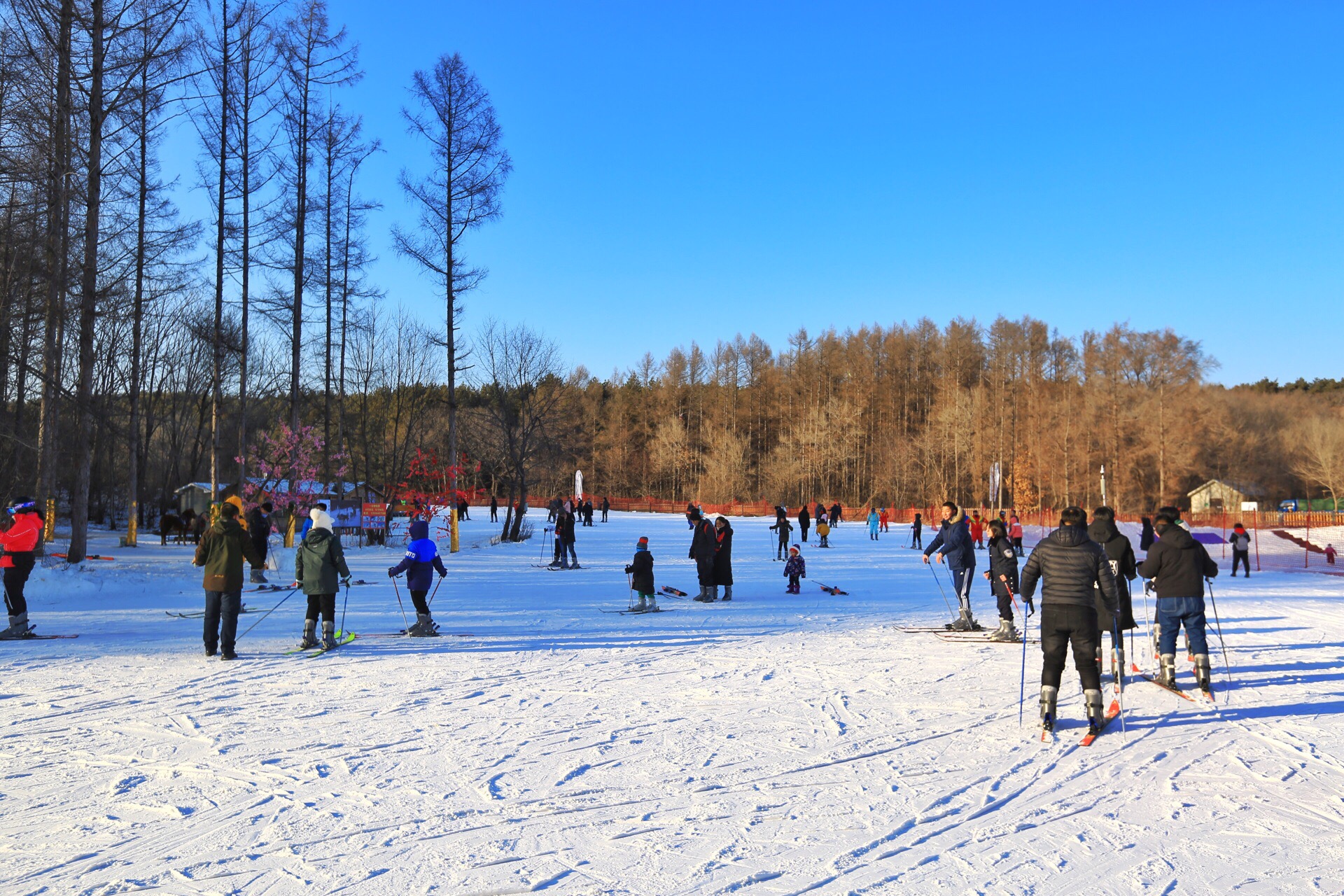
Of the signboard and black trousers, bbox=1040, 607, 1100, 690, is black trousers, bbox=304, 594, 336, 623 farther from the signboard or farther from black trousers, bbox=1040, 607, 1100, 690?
the signboard

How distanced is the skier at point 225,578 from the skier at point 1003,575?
820cm

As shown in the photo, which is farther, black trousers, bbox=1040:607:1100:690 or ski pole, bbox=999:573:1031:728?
ski pole, bbox=999:573:1031:728

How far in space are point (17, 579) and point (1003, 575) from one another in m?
11.2

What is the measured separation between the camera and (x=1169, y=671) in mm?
7812

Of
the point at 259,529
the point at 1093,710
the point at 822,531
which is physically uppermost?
the point at 259,529

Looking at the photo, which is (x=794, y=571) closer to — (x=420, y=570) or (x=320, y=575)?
(x=420, y=570)

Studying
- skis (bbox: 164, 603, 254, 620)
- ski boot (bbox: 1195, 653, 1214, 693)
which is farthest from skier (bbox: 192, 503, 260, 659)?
ski boot (bbox: 1195, 653, 1214, 693)

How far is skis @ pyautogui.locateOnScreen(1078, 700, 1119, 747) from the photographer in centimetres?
605

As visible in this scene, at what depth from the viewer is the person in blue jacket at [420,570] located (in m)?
10.4

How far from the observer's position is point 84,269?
50.8ft

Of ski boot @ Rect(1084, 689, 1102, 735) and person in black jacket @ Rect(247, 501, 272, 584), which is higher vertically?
person in black jacket @ Rect(247, 501, 272, 584)

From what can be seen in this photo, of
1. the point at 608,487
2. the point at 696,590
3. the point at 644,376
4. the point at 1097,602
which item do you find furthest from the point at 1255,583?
the point at 644,376

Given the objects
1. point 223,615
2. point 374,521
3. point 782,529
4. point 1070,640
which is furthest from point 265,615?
point 374,521

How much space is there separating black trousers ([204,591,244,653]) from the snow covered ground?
0.91 ft
